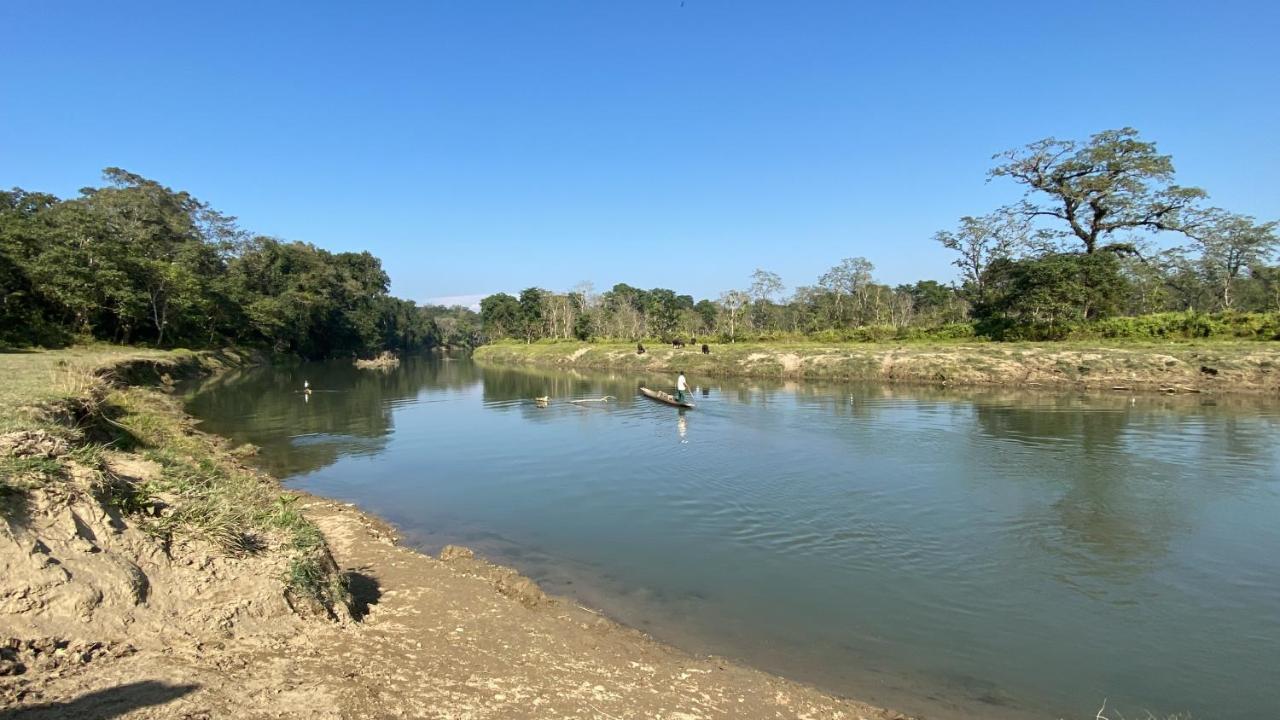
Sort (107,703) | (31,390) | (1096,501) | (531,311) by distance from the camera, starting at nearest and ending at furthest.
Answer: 1. (107,703)
2. (31,390)
3. (1096,501)
4. (531,311)

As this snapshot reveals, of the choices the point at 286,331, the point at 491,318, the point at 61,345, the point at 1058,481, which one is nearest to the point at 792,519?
the point at 1058,481

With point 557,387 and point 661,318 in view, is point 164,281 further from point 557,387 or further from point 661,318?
point 661,318

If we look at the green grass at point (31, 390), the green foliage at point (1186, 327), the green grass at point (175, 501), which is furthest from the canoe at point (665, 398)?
the green foliage at point (1186, 327)

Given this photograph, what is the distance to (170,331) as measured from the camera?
52062 mm

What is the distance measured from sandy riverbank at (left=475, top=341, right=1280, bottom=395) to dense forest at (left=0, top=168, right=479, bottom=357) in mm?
39163

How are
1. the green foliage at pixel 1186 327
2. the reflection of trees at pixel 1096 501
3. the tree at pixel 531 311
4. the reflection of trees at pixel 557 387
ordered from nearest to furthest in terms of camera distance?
the reflection of trees at pixel 1096 501 → the reflection of trees at pixel 557 387 → the green foliage at pixel 1186 327 → the tree at pixel 531 311

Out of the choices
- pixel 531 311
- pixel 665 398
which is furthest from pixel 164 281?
pixel 531 311

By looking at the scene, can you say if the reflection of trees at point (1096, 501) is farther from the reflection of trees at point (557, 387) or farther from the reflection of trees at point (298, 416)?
the reflection of trees at point (557, 387)

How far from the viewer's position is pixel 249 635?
16.9 feet

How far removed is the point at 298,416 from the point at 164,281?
93.4ft

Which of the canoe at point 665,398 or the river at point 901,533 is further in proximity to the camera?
the canoe at point 665,398

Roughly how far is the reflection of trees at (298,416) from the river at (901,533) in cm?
25

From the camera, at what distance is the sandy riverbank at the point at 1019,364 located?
30812 millimetres

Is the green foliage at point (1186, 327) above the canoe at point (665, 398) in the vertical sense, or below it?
above
